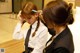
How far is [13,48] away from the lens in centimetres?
216

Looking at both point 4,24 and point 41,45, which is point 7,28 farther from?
point 41,45

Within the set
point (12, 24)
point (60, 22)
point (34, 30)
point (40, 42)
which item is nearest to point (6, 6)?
point (12, 24)

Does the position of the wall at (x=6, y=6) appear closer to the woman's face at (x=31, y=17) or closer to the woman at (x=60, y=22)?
the woman's face at (x=31, y=17)

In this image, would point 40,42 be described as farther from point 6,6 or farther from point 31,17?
point 6,6

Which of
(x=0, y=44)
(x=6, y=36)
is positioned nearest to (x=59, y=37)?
(x=0, y=44)

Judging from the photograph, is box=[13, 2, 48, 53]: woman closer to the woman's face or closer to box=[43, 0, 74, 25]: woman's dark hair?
the woman's face

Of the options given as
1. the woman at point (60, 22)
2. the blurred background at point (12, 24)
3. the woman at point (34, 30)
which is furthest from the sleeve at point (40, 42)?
the blurred background at point (12, 24)

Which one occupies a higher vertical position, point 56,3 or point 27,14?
point 56,3

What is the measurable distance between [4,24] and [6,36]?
48 centimetres

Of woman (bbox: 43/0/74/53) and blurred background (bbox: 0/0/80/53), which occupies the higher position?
woman (bbox: 43/0/74/53)

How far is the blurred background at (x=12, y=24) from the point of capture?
1.88 m

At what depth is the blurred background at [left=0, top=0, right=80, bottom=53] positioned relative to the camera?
1876mm

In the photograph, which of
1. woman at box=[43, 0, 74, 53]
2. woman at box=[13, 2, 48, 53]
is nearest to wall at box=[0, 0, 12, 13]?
woman at box=[13, 2, 48, 53]

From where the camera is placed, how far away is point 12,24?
2648 millimetres
